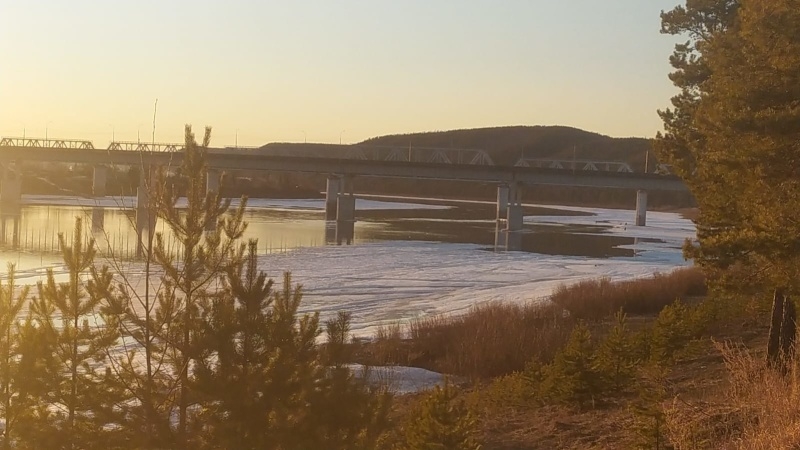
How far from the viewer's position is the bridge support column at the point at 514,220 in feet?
216

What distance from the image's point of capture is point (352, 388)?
835 centimetres

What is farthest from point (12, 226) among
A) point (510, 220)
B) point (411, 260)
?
point (510, 220)

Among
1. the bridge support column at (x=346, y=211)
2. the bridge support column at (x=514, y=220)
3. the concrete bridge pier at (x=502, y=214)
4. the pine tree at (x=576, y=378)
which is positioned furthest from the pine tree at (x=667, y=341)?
the concrete bridge pier at (x=502, y=214)

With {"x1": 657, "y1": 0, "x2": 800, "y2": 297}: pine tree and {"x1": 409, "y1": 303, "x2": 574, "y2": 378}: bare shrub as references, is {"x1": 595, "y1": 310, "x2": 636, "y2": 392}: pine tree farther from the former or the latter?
{"x1": 409, "y1": 303, "x2": 574, "y2": 378}: bare shrub

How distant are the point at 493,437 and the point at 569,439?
4.30ft

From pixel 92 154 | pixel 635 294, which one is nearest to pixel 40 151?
pixel 92 154

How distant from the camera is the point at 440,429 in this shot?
925cm

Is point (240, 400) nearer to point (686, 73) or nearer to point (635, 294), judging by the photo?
point (686, 73)

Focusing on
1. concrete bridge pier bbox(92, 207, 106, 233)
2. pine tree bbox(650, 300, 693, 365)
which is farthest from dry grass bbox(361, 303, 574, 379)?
concrete bridge pier bbox(92, 207, 106, 233)

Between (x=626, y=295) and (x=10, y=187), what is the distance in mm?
79597

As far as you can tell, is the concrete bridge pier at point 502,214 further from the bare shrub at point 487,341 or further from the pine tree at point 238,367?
the pine tree at point 238,367

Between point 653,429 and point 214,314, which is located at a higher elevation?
point 214,314

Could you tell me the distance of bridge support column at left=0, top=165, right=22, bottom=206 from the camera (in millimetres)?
90700

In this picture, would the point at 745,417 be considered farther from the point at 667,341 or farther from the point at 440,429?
the point at 667,341
